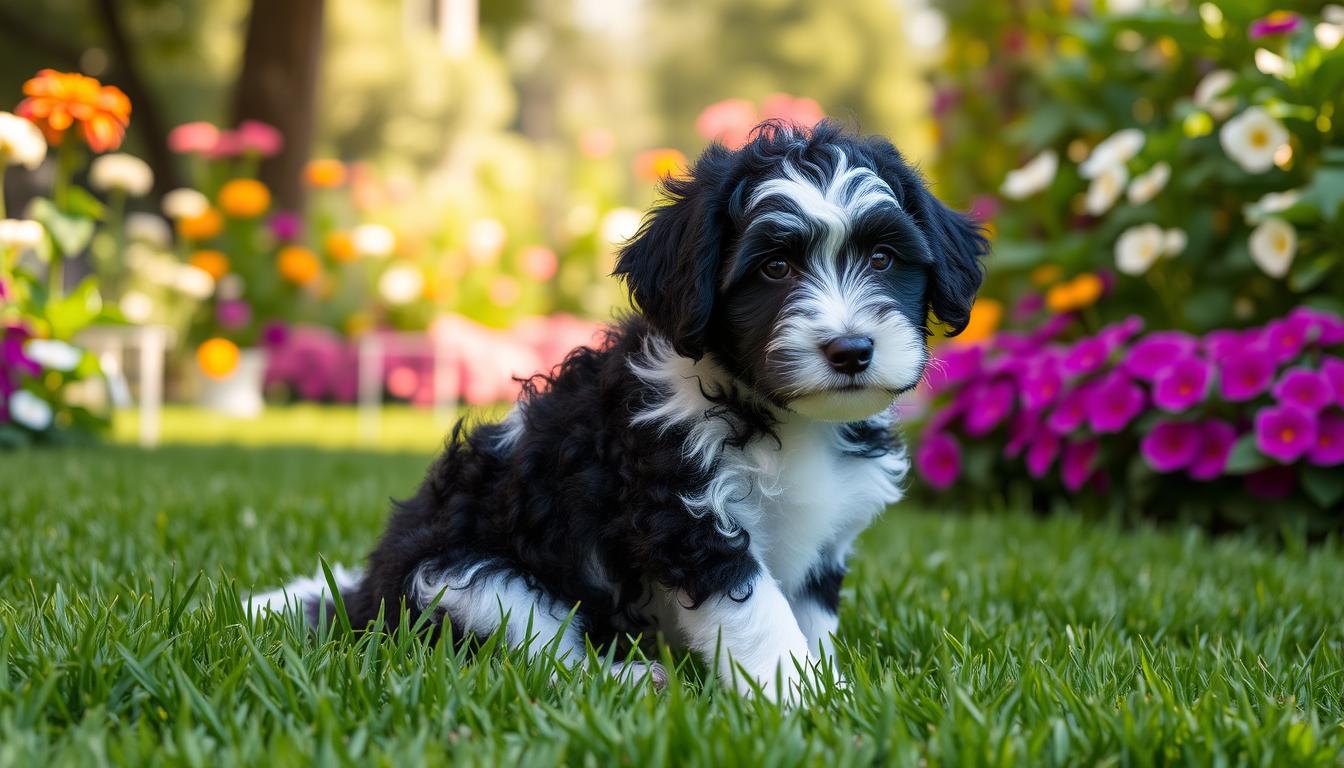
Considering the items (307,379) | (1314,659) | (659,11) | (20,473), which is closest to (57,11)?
(307,379)

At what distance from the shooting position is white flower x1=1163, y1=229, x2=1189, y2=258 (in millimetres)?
5602

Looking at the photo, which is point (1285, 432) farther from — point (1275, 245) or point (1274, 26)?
point (1274, 26)

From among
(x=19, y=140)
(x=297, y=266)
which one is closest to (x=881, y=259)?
(x=19, y=140)

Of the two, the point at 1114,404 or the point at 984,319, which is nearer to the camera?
the point at 1114,404

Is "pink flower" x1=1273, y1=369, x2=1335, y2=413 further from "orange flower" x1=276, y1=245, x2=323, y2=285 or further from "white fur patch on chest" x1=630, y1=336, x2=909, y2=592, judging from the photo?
"orange flower" x1=276, y1=245, x2=323, y2=285

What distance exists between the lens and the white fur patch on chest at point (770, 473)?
8.32ft

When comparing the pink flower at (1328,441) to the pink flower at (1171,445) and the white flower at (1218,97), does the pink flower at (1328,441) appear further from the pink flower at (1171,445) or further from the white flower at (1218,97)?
the white flower at (1218,97)

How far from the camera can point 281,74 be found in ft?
44.0

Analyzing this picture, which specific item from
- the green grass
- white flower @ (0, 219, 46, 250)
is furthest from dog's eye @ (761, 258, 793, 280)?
white flower @ (0, 219, 46, 250)

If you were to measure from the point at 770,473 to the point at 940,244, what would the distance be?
696mm

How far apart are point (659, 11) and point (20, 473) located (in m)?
45.8

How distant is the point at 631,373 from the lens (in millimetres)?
2773

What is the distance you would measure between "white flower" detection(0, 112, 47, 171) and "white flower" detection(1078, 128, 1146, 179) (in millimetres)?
5695

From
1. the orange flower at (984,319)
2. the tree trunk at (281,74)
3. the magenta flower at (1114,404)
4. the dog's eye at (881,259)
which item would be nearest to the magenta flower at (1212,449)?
the magenta flower at (1114,404)
